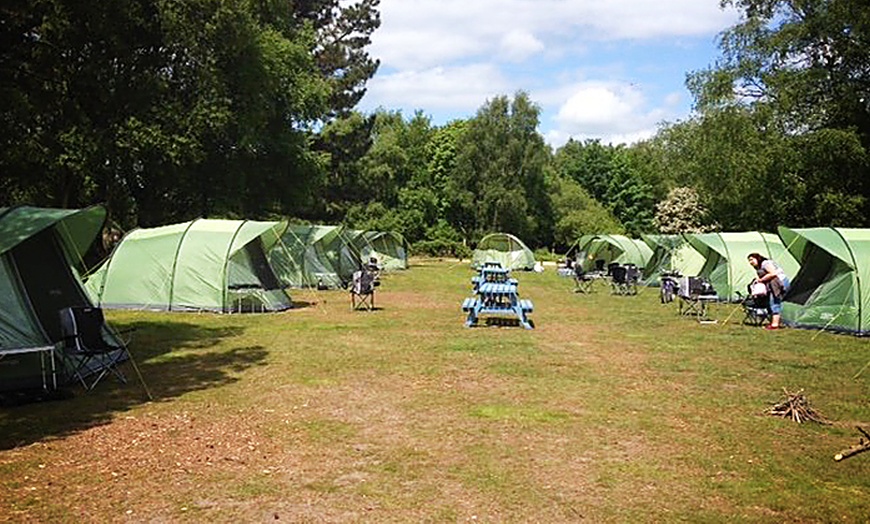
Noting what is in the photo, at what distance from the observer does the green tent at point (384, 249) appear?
3444cm

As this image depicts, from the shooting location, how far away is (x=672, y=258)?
24.4 meters

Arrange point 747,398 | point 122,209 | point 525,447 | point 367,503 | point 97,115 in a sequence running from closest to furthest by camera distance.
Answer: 1. point 367,503
2. point 525,447
3. point 747,398
4. point 97,115
5. point 122,209

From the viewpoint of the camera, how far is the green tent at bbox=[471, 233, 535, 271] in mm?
36688

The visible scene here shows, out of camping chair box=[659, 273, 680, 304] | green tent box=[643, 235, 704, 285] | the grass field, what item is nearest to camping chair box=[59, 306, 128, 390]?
the grass field

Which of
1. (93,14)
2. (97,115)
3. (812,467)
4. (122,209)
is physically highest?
(93,14)

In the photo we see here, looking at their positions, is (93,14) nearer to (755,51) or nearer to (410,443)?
(410,443)

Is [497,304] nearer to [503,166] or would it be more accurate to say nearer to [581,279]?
[581,279]

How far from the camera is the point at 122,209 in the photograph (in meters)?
26.5

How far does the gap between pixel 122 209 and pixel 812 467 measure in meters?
25.3

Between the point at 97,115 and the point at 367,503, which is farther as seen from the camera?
the point at 97,115

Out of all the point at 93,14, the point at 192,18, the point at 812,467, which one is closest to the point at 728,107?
the point at 192,18

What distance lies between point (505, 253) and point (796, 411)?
2989 cm

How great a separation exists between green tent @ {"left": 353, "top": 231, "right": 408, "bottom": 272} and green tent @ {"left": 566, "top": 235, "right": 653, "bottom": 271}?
936 centimetres

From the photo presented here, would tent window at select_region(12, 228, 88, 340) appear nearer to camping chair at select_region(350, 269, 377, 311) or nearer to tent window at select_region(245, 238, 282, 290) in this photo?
tent window at select_region(245, 238, 282, 290)
